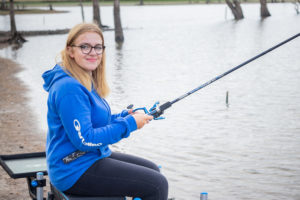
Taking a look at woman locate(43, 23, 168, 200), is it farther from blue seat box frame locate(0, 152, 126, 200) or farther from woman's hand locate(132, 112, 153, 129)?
blue seat box frame locate(0, 152, 126, 200)

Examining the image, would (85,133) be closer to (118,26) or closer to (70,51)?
(70,51)

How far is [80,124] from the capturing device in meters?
2.96

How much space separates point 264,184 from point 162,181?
3.55 meters

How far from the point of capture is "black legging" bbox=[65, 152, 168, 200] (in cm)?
309

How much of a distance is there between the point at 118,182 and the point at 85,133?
387 mm

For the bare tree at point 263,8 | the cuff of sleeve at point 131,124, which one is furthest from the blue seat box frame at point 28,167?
the bare tree at point 263,8

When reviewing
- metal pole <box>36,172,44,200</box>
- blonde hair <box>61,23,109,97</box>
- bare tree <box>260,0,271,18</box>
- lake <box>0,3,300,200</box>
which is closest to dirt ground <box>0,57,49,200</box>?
lake <box>0,3,300,200</box>

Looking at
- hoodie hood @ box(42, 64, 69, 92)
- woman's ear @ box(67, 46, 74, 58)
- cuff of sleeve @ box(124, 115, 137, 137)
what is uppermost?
woman's ear @ box(67, 46, 74, 58)

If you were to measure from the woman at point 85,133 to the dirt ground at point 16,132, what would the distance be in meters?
2.31

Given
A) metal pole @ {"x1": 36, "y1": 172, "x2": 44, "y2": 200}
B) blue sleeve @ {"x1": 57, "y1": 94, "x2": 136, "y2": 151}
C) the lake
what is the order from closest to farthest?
blue sleeve @ {"x1": 57, "y1": 94, "x2": 136, "y2": 151} → metal pole @ {"x1": 36, "y1": 172, "x2": 44, "y2": 200} → the lake

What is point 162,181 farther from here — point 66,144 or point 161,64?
point 161,64

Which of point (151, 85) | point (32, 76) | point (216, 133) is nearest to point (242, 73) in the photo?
point (151, 85)

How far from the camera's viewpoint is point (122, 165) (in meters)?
3.16

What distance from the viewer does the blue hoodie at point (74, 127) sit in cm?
296
